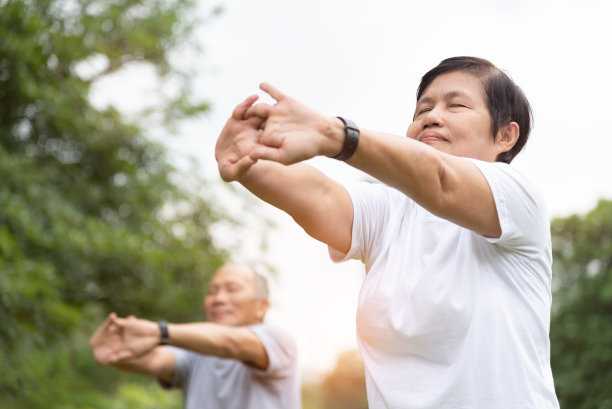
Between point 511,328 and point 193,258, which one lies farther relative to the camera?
point 193,258

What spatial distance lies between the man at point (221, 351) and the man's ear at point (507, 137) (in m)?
1.90

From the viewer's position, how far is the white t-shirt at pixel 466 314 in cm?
175

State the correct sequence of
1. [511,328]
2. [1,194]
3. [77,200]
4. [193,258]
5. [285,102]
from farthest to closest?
1. [193,258]
2. [77,200]
3. [1,194]
4. [511,328]
5. [285,102]

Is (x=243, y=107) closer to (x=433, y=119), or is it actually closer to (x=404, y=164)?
(x=404, y=164)

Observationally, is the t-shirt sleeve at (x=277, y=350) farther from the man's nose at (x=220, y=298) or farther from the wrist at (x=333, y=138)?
the wrist at (x=333, y=138)

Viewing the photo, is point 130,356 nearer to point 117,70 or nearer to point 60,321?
point 60,321

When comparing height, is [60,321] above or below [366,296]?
below

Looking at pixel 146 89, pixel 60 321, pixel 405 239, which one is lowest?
pixel 60 321

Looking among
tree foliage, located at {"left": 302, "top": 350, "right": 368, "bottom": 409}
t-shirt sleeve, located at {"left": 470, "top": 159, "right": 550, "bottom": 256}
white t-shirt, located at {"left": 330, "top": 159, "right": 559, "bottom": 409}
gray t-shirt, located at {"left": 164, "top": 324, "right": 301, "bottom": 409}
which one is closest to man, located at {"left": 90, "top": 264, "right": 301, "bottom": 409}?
gray t-shirt, located at {"left": 164, "top": 324, "right": 301, "bottom": 409}

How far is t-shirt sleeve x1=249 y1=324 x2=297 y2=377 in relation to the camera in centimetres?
400

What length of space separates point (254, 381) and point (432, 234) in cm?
240

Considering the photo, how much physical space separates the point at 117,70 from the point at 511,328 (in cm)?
938

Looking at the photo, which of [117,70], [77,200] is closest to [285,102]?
[77,200]

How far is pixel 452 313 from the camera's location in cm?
179
